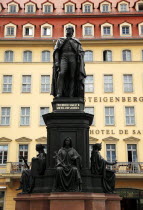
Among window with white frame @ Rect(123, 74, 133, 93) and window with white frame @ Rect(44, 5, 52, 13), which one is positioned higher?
window with white frame @ Rect(44, 5, 52, 13)

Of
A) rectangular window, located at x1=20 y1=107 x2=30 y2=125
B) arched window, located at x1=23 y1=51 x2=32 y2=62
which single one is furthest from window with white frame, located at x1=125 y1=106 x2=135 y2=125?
arched window, located at x1=23 y1=51 x2=32 y2=62

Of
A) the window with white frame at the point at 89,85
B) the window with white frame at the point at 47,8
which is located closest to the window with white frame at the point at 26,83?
the window with white frame at the point at 89,85

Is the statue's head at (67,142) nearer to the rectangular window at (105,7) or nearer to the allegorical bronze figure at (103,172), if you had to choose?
the allegorical bronze figure at (103,172)

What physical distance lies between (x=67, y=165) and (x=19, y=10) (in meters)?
29.5

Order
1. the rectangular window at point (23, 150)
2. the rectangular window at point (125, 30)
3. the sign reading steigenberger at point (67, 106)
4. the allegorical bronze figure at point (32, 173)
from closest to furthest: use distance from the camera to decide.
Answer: the allegorical bronze figure at point (32, 173) → the sign reading steigenberger at point (67, 106) → the rectangular window at point (23, 150) → the rectangular window at point (125, 30)

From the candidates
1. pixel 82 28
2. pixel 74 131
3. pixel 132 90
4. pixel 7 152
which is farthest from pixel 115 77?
pixel 74 131

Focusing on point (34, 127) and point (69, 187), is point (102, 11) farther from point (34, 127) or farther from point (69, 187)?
point (69, 187)

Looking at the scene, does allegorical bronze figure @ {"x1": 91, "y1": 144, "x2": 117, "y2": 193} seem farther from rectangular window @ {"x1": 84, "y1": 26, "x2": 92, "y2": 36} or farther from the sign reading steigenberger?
rectangular window @ {"x1": 84, "y1": 26, "x2": 92, "y2": 36}

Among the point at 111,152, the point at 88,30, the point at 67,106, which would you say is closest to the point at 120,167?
the point at 111,152

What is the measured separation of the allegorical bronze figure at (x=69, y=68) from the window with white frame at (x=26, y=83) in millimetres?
20510

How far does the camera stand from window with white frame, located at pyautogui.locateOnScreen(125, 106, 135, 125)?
29516mm

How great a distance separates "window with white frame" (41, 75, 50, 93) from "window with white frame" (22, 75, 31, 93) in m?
1.17

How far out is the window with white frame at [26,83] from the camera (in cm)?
3073

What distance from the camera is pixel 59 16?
110 feet
